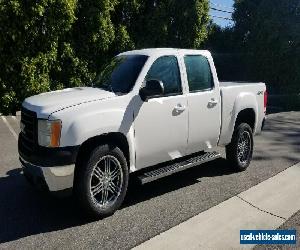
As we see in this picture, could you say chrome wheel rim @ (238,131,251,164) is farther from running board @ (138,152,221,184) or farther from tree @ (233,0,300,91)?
tree @ (233,0,300,91)

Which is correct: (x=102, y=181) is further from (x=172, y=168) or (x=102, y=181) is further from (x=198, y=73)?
(x=198, y=73)

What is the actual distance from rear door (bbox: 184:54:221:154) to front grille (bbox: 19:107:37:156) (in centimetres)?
227

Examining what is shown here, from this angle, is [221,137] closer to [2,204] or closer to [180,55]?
[180,55]

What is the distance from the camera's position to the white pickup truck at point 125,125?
4477 mm

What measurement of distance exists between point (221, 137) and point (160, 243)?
8.84ft

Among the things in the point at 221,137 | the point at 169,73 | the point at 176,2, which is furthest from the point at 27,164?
the point at 176,2

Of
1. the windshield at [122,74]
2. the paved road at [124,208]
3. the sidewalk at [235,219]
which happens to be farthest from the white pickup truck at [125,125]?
the sidewalk at [235,219]

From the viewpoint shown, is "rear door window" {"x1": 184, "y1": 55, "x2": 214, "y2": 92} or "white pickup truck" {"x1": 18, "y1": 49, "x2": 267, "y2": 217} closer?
"white pickup truck" {"x1": 18, "y1": 49, "x2": 267, "y2": 217}

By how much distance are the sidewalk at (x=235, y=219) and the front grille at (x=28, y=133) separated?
1762 millimetres

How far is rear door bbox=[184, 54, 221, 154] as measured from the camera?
587 cm

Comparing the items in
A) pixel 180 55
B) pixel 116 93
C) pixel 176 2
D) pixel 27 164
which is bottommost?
pixel 27 164

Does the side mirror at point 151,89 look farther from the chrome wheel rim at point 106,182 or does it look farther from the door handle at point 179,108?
the chrome wheel rim at point 106,182

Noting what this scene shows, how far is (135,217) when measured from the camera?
4973 millimetres

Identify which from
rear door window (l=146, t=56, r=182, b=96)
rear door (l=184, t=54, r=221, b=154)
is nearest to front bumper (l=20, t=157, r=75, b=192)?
rear door window (l=146, t=56, r=182, b=96)
